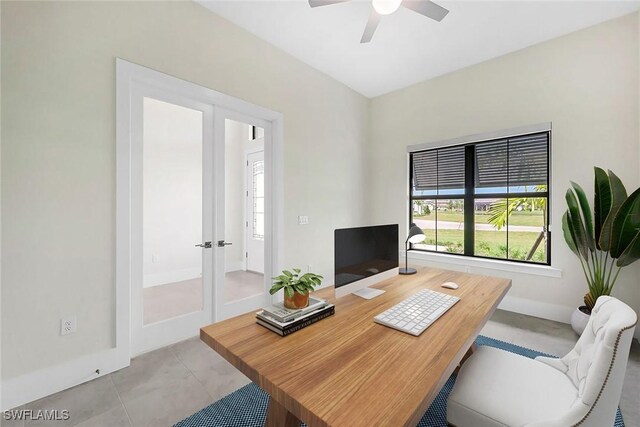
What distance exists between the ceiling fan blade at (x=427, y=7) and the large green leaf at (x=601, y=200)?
1.89 meters

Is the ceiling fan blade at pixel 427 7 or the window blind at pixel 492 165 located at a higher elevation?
the ceiling fan blade at pixel 427 7

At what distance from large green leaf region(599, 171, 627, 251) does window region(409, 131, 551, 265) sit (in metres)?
0.64

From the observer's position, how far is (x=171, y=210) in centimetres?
242

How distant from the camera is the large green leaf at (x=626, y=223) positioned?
7.07 ft

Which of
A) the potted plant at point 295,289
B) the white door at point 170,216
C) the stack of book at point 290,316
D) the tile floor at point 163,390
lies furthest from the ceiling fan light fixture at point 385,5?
the tile floor at point 163,390

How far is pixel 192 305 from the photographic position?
99.7 inches

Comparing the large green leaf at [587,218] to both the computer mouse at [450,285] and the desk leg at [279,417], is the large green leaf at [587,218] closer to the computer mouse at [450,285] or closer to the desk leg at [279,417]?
the computer mouse at [450,285]

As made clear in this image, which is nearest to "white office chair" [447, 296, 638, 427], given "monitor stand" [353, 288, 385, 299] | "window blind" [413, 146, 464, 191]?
"monitor stand" [353, 288, 385, 299]

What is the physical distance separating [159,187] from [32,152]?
30.9 inches

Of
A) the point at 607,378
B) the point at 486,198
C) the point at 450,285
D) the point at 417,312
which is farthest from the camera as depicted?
the point at 486,198

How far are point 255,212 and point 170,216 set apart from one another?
896 millimetres

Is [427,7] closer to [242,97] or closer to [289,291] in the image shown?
[242,97]

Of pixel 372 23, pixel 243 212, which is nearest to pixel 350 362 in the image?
pixel 243 212

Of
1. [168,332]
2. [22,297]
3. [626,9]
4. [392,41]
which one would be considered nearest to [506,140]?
[626,9]
